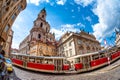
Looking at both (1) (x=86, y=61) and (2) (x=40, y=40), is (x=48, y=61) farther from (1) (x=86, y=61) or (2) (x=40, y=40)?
(2) (x=40, y=40)

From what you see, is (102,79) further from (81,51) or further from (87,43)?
(87,43)

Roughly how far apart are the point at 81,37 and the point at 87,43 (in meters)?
3.65

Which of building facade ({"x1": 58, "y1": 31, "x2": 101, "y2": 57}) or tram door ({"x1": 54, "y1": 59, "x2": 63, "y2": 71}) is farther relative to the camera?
building facade ({"x1": 58, "y1": 31, "x2": 101, "y2": 57})

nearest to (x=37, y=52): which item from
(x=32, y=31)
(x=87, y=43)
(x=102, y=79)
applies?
(x=32, y=31)

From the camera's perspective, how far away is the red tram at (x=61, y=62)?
17.4m

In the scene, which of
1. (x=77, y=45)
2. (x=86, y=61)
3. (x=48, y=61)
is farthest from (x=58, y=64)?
(x=77, y=45)

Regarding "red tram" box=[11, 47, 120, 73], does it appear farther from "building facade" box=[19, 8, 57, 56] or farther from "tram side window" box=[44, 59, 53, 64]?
"building facade" box=[19, 8, 57, 56]

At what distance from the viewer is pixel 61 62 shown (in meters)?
18.9

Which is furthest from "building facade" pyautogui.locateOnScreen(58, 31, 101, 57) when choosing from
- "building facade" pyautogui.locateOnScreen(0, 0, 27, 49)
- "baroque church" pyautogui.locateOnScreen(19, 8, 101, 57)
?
"building facade" pyautogui.locateOnScreen(0, 0, 27, 49)

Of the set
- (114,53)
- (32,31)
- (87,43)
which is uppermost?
(32,31)

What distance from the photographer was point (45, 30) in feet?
152

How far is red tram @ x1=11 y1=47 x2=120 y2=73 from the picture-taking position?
683 inches

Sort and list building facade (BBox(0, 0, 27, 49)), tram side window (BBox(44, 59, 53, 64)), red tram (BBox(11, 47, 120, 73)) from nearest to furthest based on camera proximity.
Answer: building facade (BBox(0, 0, 27, 49))
red tram (BBox(11, 47, 120, 73))
tram side window (BBox(44, 59, 53, 64))

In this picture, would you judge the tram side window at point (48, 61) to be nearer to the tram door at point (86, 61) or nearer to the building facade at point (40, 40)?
the tram door at point (86, 61)
